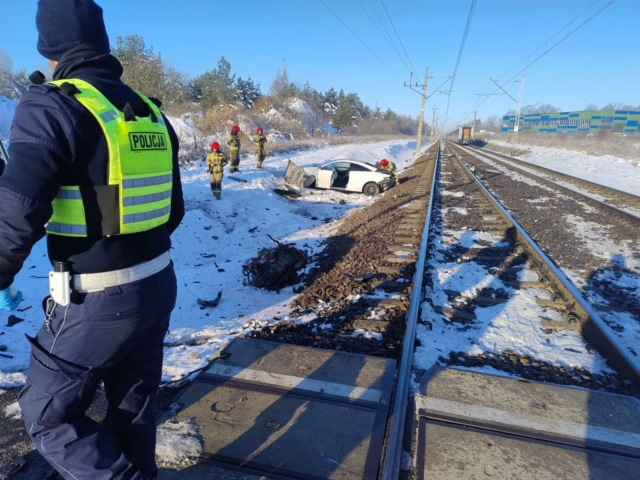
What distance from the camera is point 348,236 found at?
26.4ft

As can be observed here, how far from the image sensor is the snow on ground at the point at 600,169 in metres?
17.5

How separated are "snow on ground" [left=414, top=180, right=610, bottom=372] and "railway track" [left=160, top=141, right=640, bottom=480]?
0.07 feet

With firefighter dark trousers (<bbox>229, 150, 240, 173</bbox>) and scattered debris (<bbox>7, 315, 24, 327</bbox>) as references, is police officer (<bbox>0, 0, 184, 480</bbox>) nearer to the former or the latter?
scattered debris (<bbox>7, 315, 24, 327</bbox>)

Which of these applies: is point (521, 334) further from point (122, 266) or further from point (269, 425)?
point (122, 266)

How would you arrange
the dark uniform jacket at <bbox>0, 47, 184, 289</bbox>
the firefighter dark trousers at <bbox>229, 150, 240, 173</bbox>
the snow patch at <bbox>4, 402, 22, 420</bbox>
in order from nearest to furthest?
the dark uniform jacket at <bbox>0, 47, 184, 289</bbox> < the snow patch at <bbox>4, 402, 22, 420</bbox> < the firefighter dark trousers at <bbox>229, 150, 240, 173</bbox>

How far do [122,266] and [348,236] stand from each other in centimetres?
653

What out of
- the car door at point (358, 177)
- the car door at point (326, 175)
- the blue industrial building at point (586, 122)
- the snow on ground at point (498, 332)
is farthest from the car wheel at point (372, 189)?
the blue industrial building at point (586, 122)

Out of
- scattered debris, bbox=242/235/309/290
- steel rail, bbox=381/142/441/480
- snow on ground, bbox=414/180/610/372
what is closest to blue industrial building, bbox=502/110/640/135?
snow on ground, bbox=414/180/610/372

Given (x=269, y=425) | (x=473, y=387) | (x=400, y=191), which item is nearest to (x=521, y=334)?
(x=473, y=387)

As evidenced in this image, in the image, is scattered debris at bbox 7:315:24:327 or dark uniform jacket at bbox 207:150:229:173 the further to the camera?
dark uniform jacket at bbox 207:150:229:173

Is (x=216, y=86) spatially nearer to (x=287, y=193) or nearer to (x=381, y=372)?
(x=287, y=193)

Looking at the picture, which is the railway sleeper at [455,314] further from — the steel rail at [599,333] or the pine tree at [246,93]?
the pine tree at [246,93]

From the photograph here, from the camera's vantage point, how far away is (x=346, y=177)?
49.3 feet

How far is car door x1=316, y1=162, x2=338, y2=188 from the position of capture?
48.0 feet
